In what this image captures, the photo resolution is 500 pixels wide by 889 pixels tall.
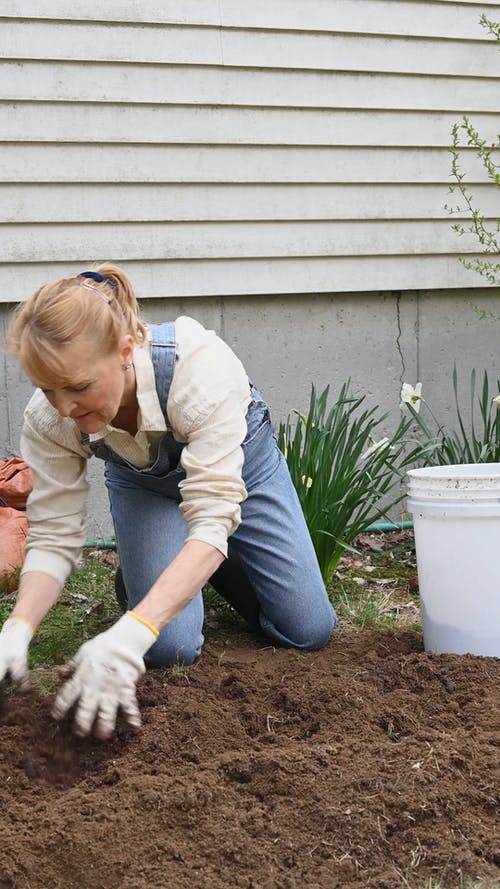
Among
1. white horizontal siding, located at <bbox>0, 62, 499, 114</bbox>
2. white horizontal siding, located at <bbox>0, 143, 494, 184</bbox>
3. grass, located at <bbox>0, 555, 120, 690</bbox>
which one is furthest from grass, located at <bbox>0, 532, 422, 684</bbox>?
white horizontal siding, located at <bbox>0, 62, 499, 114</bbox>

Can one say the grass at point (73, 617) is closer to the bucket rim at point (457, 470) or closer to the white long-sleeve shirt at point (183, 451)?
the white long-sleeve shirt at point (183, 451)

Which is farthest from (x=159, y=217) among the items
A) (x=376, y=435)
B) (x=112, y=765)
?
(x=112, y=765)

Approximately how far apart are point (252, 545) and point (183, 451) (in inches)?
27.1

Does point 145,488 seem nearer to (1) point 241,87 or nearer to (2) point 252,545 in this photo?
(2) point 252,545

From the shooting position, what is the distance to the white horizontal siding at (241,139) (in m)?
3.96

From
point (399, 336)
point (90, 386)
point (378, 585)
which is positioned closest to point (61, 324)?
A: point (90, 386)

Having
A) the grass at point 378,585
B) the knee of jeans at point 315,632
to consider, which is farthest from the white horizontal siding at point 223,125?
the knee of jeans at point 315,632

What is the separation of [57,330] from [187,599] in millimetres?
616

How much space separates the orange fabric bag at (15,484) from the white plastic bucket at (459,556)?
1514mm

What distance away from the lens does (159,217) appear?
4156 millimetres

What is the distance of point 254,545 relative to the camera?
3.00 metres

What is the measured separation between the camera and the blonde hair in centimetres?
211

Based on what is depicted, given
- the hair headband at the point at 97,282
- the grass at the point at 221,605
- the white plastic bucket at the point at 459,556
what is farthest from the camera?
the grass at the point at 221,605

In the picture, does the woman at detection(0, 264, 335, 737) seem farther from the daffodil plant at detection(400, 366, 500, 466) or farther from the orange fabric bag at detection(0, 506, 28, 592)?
the daffodil plant at detection(400, 366, 500, 466)
